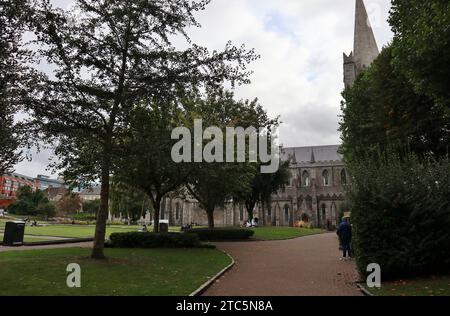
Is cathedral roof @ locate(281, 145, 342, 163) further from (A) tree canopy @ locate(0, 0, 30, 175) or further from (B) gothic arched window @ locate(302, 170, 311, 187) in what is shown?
(A) tree canopy @ locate(0, 0, 30, 175)

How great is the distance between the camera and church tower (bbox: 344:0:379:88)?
200 feet

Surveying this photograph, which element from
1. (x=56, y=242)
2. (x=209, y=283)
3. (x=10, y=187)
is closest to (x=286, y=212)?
(x=56, y=242)

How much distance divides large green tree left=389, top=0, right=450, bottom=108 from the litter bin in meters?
22.5

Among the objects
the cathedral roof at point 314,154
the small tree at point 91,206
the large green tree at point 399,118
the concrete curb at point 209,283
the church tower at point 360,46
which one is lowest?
the concrete curb at point 209,283

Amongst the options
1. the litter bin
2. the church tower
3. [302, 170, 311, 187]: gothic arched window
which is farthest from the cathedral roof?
the litter bin

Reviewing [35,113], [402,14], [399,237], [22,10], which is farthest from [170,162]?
[402,14]

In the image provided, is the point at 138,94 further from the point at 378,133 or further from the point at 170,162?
the point at 378,133

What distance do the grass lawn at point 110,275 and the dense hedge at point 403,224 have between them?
18.3 feet

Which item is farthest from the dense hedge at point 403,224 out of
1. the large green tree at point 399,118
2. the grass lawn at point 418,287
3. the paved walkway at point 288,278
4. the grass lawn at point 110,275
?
the large green tree at point 399,118

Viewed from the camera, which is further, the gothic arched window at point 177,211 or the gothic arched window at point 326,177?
the gothic arched window at point 177,211

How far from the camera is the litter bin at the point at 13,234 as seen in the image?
21.6 m

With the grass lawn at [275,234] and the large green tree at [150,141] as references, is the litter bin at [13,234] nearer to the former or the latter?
the large green tree at [150,141]

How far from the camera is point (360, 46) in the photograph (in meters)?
61.7

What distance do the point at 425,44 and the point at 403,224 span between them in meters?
7.24
